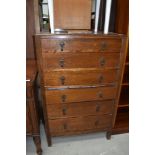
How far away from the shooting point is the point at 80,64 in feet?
4.75

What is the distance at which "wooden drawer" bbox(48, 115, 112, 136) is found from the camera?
1.64 metres

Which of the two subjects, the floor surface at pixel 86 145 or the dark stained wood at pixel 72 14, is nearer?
the dark stained wood at pixel 72 14

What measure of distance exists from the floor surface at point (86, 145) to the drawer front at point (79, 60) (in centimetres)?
89

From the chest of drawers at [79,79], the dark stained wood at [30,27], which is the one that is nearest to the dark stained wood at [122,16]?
the chest of drawers at [79,79]

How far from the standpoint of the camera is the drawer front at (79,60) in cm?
137

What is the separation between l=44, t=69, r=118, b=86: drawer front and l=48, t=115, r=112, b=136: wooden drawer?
40 cm

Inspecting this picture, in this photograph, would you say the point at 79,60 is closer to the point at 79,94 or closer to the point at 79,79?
the point at 79,79

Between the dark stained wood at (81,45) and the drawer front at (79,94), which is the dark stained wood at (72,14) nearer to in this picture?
the dark stained wood at (81,45)
